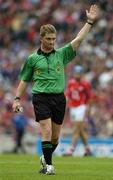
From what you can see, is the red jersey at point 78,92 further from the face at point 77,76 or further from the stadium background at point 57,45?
the stadium background at point 57,45

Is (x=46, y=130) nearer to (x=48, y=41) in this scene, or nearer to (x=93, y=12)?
(x=48, y=41)

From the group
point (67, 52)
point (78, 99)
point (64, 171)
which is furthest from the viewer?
point (78, 99)

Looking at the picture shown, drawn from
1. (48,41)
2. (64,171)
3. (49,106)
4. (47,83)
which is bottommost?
(64,171)

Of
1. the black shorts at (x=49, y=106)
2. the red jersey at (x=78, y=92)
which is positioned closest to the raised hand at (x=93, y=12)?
the black shorts at (x=49, y=106)

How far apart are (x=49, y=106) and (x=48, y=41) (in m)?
1.04

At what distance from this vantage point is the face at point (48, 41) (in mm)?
12070

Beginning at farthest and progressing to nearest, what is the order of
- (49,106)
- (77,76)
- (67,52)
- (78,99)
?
(78,99)
(77,76)
(67,52)
(49,106)

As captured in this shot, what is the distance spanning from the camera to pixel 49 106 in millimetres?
12266

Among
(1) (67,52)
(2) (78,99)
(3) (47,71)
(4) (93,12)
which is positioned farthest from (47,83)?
(2) (78,99)

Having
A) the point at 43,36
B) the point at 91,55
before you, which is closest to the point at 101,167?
the point at 43,36

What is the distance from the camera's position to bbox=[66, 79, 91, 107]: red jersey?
20.0m

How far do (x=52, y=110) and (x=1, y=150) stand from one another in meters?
14.1

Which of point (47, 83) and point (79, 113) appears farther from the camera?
point (79, 113)

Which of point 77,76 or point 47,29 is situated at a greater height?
point 47,29
